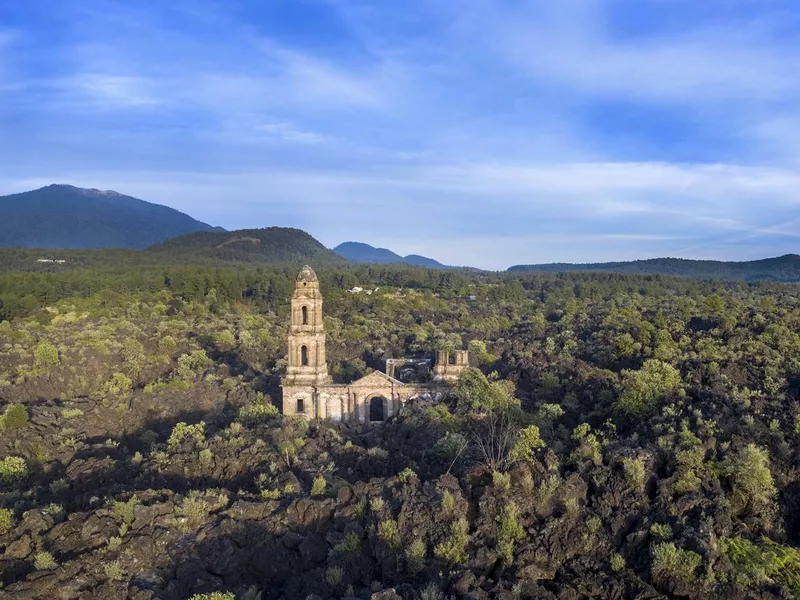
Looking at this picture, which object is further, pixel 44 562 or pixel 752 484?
pixel 752 484

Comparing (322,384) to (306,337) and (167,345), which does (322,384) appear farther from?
(167,345)

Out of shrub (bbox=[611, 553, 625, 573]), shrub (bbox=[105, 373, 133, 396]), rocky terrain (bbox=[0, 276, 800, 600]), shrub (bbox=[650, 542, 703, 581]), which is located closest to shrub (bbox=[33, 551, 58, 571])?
rocky terrain (bbox=[0, 276, 800, 600])

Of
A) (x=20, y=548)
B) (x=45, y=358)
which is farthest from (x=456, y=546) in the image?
(x=45, y=358)

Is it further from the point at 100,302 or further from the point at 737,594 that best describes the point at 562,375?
the point at 100,302

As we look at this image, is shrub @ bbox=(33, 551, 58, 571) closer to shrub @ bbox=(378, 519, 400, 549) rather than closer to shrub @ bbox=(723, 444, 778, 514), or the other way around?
shrub @ bbox=(378, 519, 400, 549)

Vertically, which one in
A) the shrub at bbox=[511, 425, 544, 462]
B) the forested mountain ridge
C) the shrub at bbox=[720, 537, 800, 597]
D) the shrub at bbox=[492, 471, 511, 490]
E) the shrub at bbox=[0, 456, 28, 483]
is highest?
the forested mountain ridge

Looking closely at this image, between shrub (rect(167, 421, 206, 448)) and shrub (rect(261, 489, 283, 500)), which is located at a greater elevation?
shrub (rect(261, 489, 283, 500))

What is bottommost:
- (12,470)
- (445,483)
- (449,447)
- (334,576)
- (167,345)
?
(12,470)
